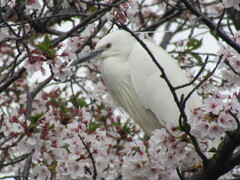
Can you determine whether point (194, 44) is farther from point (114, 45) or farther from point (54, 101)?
point (54, 101)

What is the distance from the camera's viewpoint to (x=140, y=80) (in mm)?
3785

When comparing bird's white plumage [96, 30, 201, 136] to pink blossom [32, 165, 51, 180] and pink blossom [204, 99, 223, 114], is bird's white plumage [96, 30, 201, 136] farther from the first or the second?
pink blossom [204, 99, 223, 114]

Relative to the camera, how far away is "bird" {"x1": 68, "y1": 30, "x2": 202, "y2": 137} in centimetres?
372

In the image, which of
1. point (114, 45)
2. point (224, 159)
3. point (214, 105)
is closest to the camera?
point (214, 105)

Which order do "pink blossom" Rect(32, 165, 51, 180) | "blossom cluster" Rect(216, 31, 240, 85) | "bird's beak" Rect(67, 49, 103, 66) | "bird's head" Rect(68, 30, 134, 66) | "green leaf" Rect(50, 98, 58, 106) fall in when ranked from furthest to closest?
1. "green leaf" Rect(50, 98, 58, 106)
2. "bird's head" Rect(68, 30, 134, 66)
3. "bird's beak" Rect(67, 49, 103, 66)
4. "pink blossom" Rect(32, 165, 51, 180)
5. "blossom cluster" Rect(216, 31, 240, 85)

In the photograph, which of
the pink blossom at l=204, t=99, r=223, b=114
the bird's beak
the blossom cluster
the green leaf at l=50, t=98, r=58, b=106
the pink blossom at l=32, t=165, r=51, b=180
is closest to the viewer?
the pink blossom at l=204, t=99, r=223, b=114

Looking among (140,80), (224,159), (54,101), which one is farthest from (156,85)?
(224,159)

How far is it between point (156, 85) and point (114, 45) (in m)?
0.55

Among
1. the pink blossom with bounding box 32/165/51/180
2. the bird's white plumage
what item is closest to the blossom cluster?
the pink blossom with bounding box 32/165/51/180

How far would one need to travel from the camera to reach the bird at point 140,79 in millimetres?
3723

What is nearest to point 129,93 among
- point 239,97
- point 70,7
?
point 70,7

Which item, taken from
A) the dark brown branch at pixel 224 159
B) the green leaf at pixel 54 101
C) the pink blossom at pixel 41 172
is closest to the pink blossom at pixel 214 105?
the dark brown branch at pixel 224 159

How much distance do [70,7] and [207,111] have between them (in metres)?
2.80

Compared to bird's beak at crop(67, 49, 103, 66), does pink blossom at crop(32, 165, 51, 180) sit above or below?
below
